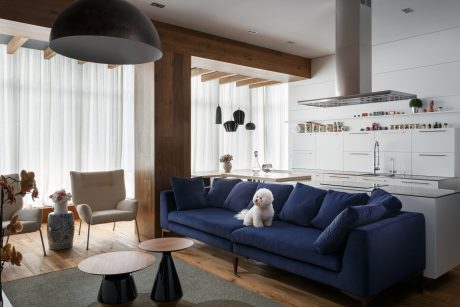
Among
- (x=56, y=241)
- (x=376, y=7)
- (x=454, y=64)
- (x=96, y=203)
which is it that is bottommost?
(x=56, y=241)

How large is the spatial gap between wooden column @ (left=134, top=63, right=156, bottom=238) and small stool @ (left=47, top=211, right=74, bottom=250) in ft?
3.39

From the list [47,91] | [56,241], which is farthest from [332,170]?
[47,91]

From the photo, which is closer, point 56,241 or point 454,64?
point 56,241

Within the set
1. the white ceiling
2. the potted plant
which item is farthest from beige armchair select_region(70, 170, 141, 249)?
the potted plant

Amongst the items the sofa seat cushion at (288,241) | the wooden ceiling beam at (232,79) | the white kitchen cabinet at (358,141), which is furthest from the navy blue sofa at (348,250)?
the wooden ceiling beam at (232,79)

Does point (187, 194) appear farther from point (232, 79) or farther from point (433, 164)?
point (232, 79)

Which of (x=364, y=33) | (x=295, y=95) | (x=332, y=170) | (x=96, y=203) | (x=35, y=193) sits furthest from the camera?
(x=295, y=95)

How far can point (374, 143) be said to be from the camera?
606cm

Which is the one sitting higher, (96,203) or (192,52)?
(192,52)

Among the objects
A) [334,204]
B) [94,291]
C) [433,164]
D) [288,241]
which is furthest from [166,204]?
[433,164]

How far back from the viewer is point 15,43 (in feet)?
17.2

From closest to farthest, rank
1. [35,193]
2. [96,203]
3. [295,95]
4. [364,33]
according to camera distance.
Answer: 1. [35,193]
2. [364,33]
3. [96,203]
4. [295,95]

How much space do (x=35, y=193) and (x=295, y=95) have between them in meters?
6.66

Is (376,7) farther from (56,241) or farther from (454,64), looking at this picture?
(56,241)
